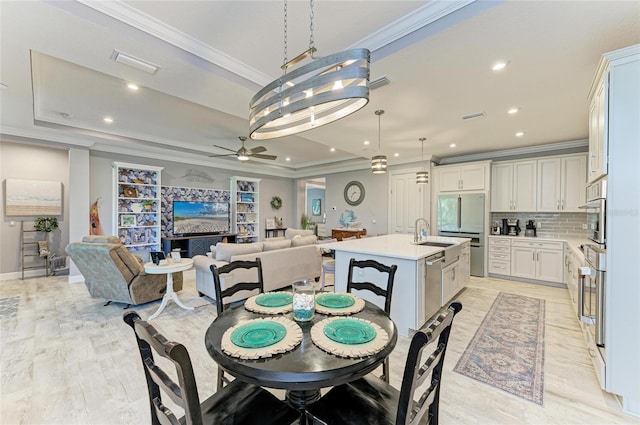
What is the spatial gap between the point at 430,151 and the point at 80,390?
252 inches

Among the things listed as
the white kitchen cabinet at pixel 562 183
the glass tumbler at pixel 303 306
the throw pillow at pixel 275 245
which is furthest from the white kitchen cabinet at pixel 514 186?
the glass tumbler at pixel 303 306

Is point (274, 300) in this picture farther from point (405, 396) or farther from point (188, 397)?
point (405, 396)

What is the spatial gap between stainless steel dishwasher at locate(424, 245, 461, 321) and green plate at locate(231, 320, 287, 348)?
2.17 metres

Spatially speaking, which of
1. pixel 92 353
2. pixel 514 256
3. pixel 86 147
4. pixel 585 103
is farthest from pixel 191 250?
pixel 585 103

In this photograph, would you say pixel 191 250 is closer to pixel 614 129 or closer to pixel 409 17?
pixel 409 17

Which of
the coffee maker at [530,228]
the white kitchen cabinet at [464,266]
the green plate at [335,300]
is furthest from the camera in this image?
the coffee maker at [530,228]

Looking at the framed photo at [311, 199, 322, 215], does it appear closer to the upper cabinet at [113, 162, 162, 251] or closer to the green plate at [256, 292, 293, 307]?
the upper cabinet at [113, 162, 162, 251]

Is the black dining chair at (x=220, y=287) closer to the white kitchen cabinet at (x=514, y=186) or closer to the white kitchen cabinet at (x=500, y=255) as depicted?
the white kitchen cabinet at (x=500, y=255)

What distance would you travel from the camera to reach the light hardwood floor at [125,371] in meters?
1.85

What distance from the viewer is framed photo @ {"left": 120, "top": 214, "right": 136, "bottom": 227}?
5.92 m

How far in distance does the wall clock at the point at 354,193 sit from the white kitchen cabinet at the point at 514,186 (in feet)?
10.8

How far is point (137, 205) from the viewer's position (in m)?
6.16

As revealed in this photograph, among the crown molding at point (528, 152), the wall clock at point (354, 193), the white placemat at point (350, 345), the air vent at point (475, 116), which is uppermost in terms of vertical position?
the air vent at point (475, 116)

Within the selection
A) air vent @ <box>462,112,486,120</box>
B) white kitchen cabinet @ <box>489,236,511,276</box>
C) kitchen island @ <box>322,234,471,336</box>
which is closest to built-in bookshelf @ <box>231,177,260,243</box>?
kitchen island @ <box>322,234,471,336</box>
